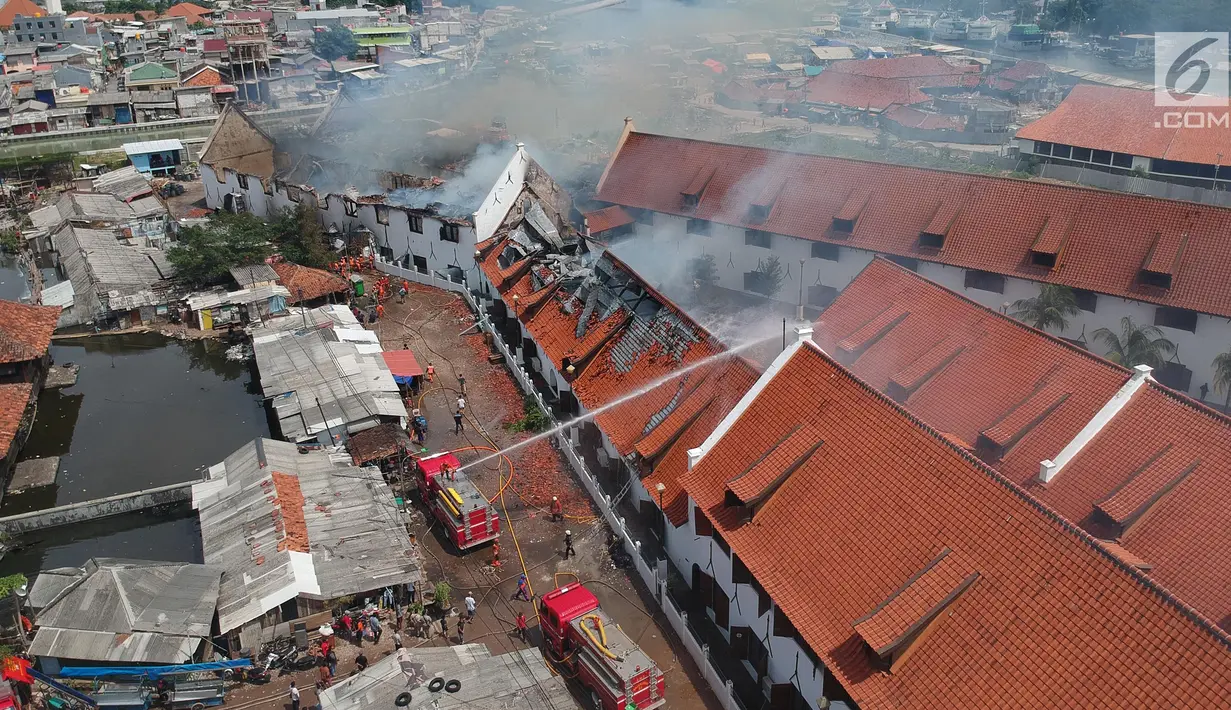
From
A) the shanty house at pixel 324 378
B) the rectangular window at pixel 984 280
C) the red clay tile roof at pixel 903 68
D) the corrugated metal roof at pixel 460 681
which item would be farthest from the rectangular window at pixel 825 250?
the red clay tile roof at pixel 903 68

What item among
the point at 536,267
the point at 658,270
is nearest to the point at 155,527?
the point at 536,267

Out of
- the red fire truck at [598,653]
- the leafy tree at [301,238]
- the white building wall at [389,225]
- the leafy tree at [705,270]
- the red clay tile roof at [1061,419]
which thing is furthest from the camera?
the leafy tree at [301,238]

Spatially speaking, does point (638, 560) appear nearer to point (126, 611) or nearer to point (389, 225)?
point (126, 611)

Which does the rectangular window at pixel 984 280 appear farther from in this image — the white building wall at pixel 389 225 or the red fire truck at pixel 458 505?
the white building wall at pixel 389 225

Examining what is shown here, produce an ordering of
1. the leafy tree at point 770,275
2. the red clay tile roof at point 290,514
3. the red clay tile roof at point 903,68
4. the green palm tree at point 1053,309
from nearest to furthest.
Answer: the red clay tile roof at point 290,514, the green palm tree at point 1053,309, the leafy tree at point 770,275, the red clay tile roof at point 903,68

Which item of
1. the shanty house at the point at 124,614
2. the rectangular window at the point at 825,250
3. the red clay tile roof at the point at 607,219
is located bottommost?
the shanty house at the point at 124,614

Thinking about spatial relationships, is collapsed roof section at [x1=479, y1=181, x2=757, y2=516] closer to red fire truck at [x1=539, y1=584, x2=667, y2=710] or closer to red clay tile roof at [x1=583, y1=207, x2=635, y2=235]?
red clay tile roof at [x1=583, y1=207, x2=635, y2=235]

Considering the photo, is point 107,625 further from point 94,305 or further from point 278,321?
point 94,305
